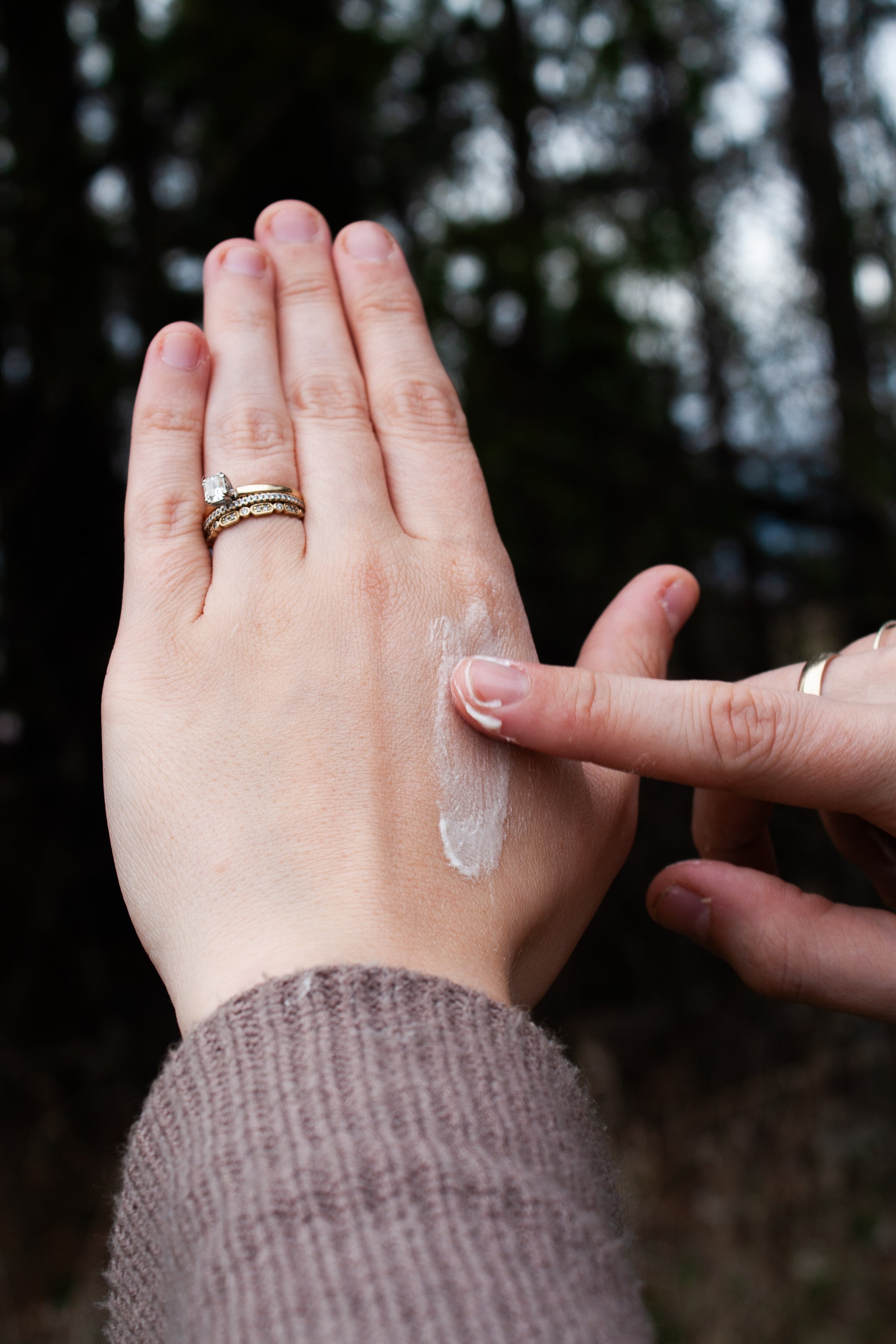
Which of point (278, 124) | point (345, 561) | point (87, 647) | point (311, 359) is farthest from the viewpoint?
point (87, 647)

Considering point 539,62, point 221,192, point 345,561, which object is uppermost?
point 539,62

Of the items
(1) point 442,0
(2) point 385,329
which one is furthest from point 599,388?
(2) point 385,329

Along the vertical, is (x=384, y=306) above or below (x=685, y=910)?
above

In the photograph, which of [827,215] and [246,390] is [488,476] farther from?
[827,215]

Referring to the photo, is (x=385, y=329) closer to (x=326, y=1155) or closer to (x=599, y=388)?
(x=326, y=1155)

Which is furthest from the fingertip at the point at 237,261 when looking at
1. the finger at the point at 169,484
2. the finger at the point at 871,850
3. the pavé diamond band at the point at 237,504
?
the finger at the point at 871,850

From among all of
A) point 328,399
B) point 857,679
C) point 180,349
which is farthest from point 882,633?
point 180,349
